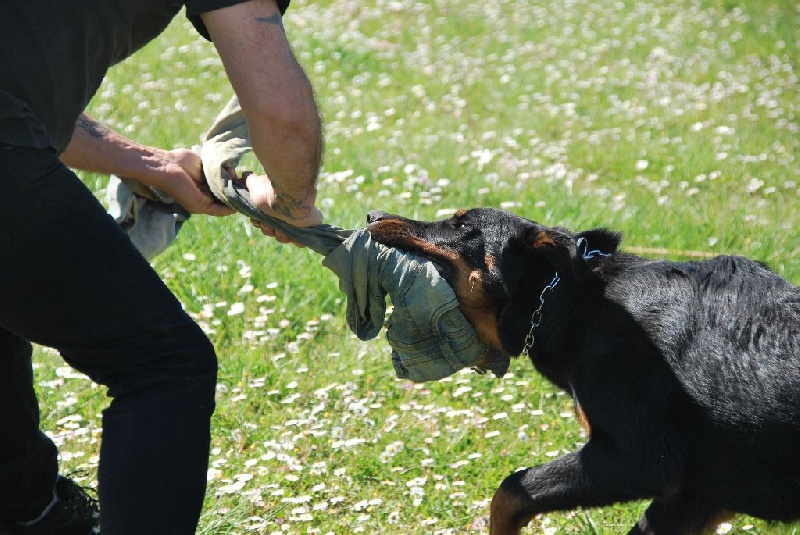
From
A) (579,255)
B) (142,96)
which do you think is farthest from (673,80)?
(579,255)

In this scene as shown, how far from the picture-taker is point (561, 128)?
8.88 meters

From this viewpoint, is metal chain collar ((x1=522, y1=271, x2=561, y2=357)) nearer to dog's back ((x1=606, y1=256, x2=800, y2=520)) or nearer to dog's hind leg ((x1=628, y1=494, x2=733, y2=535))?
dog's back ((x1=606, y1=256, x2=800, y2=520))

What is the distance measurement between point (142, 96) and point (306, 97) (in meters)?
7.12

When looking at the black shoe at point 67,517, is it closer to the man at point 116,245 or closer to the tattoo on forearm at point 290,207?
the man at point 116,245

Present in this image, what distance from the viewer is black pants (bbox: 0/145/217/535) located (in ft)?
7.84

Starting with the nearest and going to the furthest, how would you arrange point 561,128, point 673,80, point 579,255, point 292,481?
point 579,255, point 292,481, point 561,128, point 673,80

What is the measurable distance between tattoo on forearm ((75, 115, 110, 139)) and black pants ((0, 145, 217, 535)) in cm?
126

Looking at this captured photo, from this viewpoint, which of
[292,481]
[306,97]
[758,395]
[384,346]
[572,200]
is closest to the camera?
[306,97]

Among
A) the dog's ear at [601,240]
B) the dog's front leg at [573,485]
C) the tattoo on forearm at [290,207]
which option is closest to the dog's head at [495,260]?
the dog's ear at [601,240]

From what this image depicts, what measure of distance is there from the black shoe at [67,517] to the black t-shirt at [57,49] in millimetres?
1558

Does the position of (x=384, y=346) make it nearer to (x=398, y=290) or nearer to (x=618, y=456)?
(x=398, y=290)

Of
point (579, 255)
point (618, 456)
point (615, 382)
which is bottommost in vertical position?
point (618, 456)

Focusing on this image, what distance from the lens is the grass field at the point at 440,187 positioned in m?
4.22

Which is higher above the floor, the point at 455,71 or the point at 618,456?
the point at 455,71
